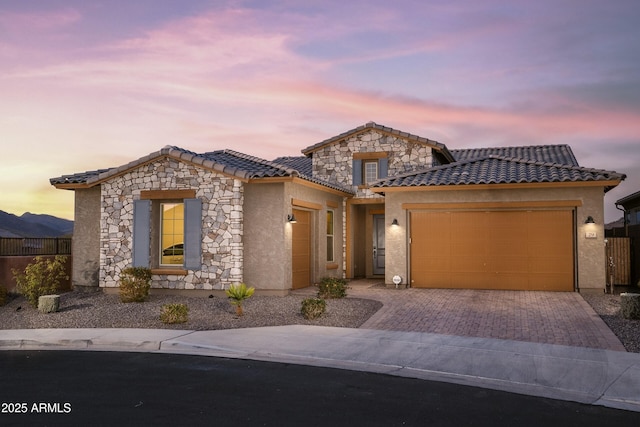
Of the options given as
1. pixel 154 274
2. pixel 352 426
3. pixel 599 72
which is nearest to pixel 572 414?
pixel 352 426

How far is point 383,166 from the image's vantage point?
Result: 22203mm

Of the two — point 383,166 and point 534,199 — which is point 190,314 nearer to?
point 534,199

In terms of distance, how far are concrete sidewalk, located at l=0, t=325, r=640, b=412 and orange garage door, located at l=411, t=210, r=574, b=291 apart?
24.1 ft

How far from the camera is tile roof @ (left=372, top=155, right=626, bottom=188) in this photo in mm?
16609

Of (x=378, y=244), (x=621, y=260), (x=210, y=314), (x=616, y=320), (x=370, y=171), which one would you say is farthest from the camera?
(x=378, y=244)

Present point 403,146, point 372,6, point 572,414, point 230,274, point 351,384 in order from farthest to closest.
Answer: point 403,146, point 230,274, point 372,6, point 351,384, point 572,414

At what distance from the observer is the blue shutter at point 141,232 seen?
16269 millimetres

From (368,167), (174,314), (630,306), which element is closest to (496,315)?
(630,306)

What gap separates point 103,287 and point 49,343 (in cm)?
651

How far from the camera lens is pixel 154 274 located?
53.4ft

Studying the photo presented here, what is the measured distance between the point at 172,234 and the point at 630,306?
38.5 feet

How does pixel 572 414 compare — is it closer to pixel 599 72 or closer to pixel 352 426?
pixel 352 426

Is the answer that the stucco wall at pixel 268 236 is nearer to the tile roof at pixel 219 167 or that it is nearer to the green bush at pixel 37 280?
the tile roof at pixel 219 167

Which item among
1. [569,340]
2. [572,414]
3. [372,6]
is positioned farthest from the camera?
[372,6]
